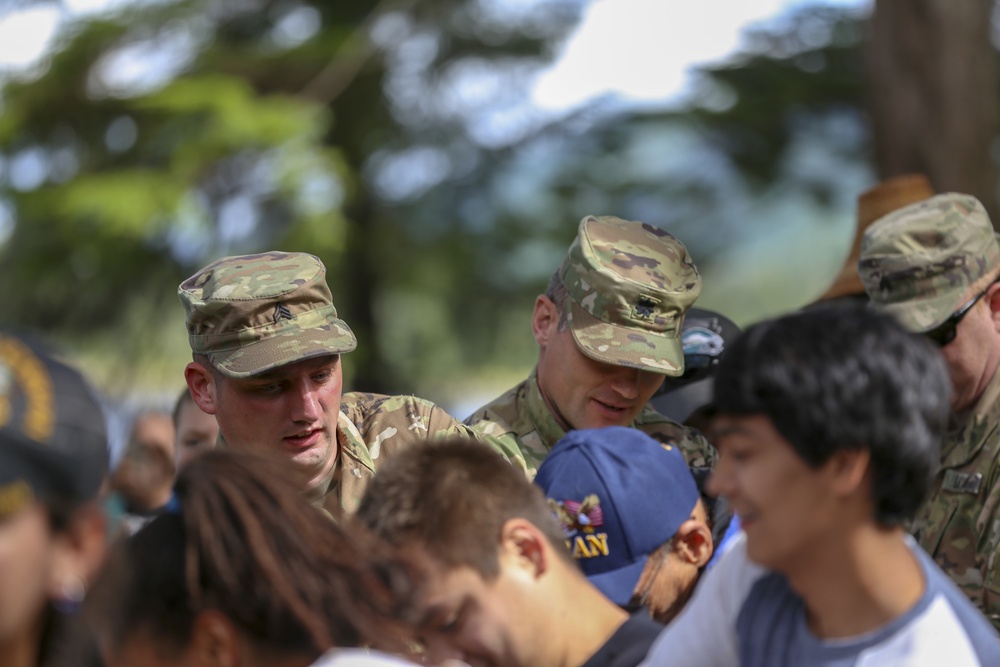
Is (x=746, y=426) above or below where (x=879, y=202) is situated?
above

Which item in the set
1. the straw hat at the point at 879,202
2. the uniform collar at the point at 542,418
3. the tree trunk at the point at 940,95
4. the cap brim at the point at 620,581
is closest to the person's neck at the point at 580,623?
the cap brim at the point at 620,581

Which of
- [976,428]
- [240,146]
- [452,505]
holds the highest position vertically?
[452,505]

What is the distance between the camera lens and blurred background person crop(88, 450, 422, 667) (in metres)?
1.86

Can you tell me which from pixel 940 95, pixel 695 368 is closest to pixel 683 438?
pixel 695 368

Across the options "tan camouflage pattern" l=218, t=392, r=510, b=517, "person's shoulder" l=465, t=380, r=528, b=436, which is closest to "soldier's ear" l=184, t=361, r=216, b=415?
"tan camouflage pattern" l=218, t=392, r=510, b=517

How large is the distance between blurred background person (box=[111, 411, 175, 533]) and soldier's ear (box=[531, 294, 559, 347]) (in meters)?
2.46

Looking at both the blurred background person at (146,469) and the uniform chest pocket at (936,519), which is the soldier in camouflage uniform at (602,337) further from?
the blurred background person at (146,469)

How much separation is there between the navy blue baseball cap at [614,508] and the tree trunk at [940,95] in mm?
6523

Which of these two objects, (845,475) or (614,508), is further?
(614,508)

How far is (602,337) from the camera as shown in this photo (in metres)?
3.59

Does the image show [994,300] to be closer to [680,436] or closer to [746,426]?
[680,436]

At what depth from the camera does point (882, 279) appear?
344cm

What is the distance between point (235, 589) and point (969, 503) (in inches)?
90.6

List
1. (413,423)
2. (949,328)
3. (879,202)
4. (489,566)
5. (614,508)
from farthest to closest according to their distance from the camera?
1. (879,202)
2. (413,423)
3. (949,328)
4. (614,508)
5. (489,566)
